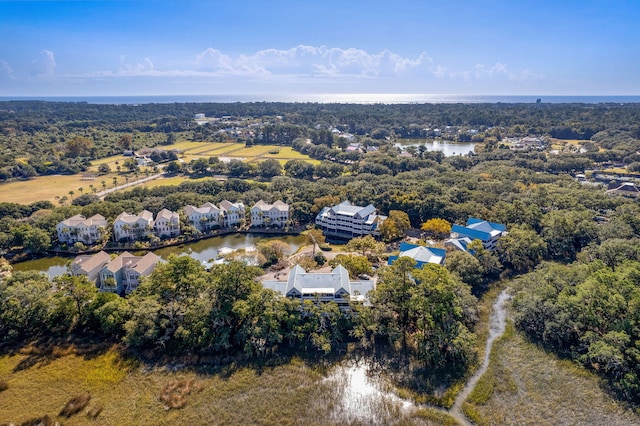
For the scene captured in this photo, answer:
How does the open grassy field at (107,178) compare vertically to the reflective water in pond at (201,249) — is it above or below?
above

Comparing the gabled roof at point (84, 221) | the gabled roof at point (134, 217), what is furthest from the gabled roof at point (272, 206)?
the gabled roof at point (84, 221)

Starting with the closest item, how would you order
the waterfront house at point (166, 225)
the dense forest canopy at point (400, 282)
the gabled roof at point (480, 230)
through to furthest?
1. the dense forest canopy at point (400, 282)
2. the gabled roof at point (480, 230)
3. the waterfront house at point (166, 225)

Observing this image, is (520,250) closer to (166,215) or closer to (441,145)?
(166,215)

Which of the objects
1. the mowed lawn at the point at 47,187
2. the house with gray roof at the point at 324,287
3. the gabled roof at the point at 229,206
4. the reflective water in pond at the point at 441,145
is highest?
the reflective water in pond at the point at 441,145

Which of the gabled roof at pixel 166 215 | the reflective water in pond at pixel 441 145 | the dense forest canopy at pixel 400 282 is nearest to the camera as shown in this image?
the dense forest canopy at pixel 400 282

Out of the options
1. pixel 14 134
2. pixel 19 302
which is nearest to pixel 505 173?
pixel 19 302

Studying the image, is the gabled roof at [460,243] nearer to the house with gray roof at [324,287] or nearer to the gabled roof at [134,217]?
the house with gray roof at [324,287]

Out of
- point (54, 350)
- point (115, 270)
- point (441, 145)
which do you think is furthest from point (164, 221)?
point (441, 145)
